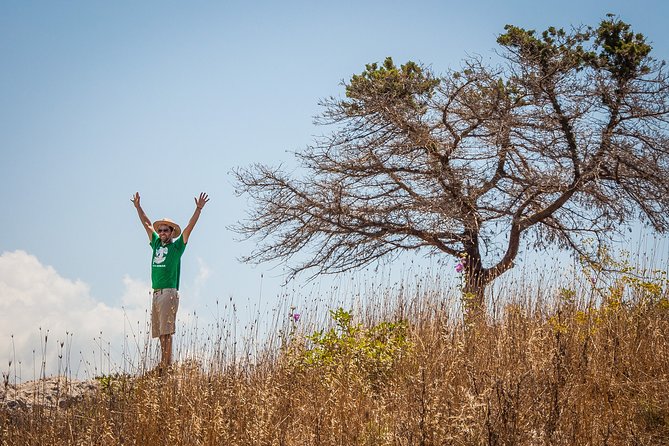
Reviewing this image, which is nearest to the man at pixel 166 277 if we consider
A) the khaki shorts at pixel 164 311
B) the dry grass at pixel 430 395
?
the khaki shorts at pixel 164 311

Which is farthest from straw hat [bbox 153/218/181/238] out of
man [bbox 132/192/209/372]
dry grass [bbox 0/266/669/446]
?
dry grass [bbox 0/266/669/446]

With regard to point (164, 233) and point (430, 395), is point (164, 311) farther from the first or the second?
point (430, 395)

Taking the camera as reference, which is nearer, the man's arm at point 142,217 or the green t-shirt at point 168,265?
the green t-shirt at point 168,265

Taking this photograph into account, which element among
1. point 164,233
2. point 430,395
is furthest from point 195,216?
Result: point 430,395

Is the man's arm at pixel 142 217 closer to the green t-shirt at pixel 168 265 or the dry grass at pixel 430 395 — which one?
the green t-shirt at pixel 168 265

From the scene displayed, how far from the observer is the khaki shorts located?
7.62 metres

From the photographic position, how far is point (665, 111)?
1288 centimetres

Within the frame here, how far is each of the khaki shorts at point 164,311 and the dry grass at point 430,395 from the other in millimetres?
625

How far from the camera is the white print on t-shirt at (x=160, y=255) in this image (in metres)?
7.95

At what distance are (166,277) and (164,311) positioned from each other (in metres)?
0.38

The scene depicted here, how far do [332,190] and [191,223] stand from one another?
5.07 meters

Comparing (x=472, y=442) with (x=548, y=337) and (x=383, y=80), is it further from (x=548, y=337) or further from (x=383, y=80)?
(x=383, y=80)

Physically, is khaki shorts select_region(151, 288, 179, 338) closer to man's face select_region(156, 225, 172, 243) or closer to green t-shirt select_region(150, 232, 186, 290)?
green t-shirt select_region(150, 232, 186, 290)

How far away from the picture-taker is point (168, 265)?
311 inches
